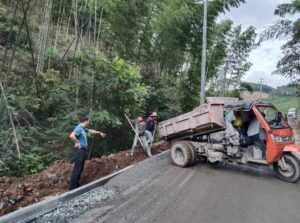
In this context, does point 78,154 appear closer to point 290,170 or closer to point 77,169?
point 77,169

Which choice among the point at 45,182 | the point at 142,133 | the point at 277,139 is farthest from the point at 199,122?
the point at 45,182

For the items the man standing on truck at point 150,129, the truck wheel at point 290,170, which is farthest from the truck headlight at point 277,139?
the man standing on truck at point 150,129

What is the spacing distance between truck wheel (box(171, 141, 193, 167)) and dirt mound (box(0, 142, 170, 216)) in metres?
1.18

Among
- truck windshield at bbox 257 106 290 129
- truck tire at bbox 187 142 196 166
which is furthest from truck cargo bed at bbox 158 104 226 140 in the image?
truck windshield at bbox 257 106 290 129

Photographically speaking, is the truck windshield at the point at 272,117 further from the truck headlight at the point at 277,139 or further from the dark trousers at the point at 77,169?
the dark trousers at the point at 77,169

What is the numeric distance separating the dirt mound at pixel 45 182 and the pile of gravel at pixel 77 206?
512 millimetres

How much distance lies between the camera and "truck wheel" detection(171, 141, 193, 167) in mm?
7629

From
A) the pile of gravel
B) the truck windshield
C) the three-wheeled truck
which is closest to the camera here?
the pile of gravel

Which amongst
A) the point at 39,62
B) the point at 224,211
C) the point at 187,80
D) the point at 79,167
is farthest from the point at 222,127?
the point at 187,80

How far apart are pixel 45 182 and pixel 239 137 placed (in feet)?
14.4

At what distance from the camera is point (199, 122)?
735 centimetres

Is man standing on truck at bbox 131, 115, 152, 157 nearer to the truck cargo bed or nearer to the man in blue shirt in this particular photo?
the truck cargo bed

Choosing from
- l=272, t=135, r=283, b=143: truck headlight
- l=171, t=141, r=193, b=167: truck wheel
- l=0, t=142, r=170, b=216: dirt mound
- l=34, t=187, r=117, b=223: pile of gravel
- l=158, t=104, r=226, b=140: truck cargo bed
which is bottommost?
A: l=34, t=187, r=117, b=223: pile of gravel

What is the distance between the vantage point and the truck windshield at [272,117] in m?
6.70
